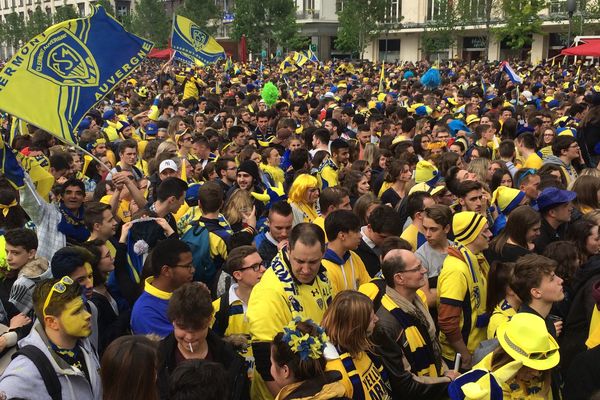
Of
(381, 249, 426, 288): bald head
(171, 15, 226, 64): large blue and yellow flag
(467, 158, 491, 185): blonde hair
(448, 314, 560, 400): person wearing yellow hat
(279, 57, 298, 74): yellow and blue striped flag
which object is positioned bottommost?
(279, 57, 298, 74): yellow and blue striped flag

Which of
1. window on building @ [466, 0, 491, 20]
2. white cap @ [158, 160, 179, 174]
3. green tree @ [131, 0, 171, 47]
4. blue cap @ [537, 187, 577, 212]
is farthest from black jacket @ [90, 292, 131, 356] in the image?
green tree @ [131, 0, 171, 47]

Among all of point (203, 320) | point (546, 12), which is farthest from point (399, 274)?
point (546, 12)

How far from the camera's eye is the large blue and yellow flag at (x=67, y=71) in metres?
6.64

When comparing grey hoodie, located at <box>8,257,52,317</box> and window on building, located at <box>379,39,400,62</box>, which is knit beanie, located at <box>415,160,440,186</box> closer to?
grey hoodie, located at <box>8,257,52,317</box>

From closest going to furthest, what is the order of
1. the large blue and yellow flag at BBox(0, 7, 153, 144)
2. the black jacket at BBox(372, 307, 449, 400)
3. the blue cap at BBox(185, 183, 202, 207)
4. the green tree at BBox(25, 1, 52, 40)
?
1. the black jacket at BBox(372, 307, 449, 400)
2. the large blue and yellow flag at BBox(0, 7, 153, 144)
3. the blue cap at BBox(185, 183, 202, 207)
4. the green tree at BBox(25, 1, 52, 40)

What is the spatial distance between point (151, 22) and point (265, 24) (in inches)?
661

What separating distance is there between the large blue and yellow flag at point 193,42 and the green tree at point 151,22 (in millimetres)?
50287

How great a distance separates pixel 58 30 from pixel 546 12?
56.6 m

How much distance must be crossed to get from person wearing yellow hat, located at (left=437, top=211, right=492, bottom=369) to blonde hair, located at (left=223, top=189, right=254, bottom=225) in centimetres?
246

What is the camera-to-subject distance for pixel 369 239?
5.62m

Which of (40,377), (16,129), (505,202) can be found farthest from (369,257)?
(16,129)

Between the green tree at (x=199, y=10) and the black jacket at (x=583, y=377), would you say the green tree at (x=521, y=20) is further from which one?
the black jacket at (x=583, y=377)

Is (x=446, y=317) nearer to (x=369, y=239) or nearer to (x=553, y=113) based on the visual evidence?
(x=369, y=239)

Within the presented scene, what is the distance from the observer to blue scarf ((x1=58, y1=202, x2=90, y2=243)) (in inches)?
245
